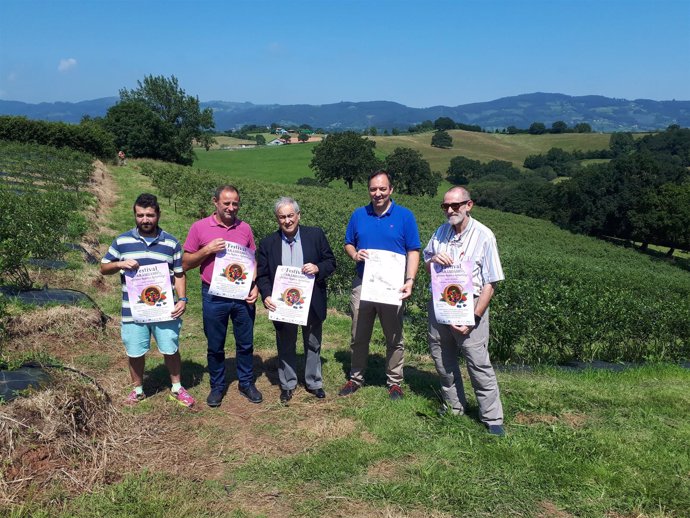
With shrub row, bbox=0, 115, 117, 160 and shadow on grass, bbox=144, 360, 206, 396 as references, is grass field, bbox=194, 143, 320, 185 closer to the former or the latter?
shrub row, bbox=0, 115, 117, 160

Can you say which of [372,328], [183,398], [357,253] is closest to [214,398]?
[183,398]

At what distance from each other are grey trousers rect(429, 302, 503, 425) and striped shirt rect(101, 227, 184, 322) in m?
2.66

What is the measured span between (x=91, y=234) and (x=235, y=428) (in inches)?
414

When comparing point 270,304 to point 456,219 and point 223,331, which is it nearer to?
point 223,331

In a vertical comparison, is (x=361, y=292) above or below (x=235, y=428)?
above

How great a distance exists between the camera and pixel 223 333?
4.85m

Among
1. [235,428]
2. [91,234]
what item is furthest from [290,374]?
[91,234]

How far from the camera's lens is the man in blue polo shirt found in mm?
4676

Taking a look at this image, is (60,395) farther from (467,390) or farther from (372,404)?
(467,390)

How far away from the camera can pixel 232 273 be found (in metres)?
4.63

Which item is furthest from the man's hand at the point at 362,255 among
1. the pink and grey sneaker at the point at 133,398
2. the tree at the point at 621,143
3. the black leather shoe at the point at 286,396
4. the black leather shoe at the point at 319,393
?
the tree at the point at 621,143

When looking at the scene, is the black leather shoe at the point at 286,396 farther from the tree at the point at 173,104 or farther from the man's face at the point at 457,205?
the tree at the point at 173,104

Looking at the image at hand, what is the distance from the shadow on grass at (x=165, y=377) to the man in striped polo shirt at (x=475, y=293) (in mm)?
2950

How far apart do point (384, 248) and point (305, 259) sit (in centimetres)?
82
